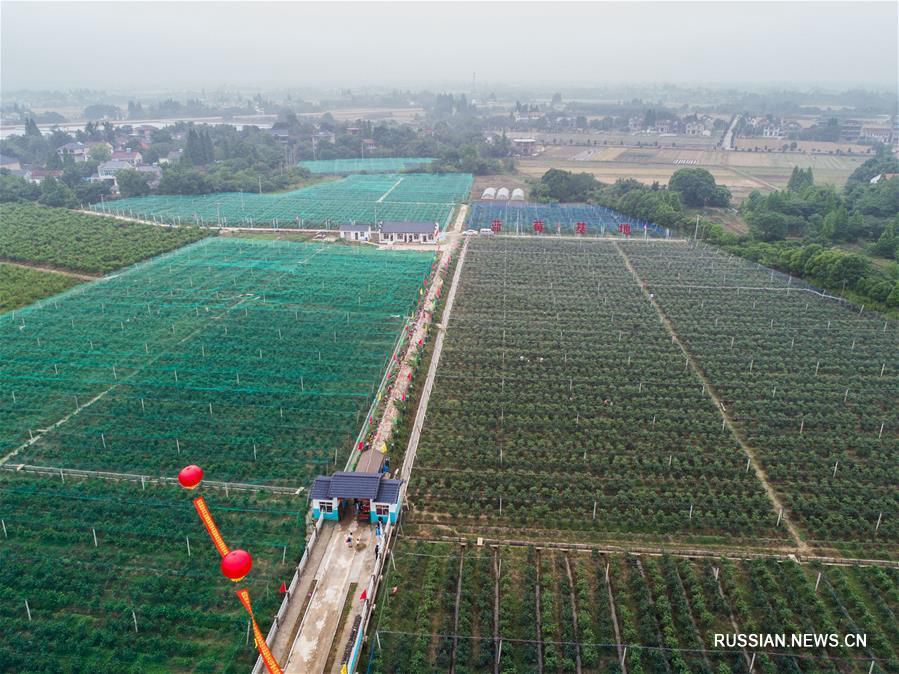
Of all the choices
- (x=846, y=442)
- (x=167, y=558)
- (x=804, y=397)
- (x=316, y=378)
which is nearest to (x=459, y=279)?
(x=316, y=378)

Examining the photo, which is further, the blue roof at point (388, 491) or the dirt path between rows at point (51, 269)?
the dirt path between rows at point (51, 269)

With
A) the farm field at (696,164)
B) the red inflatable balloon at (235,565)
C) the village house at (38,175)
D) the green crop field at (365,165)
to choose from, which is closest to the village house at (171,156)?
the village house at (38,175)

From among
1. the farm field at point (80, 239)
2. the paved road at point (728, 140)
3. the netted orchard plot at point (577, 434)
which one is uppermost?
the netted orchard plot at point (577, 434)

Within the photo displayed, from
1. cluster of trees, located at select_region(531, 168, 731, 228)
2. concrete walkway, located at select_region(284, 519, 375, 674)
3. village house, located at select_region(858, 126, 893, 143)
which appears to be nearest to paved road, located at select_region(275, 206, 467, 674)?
concrete walkway, located at select_region(284, 519, 375, 674)

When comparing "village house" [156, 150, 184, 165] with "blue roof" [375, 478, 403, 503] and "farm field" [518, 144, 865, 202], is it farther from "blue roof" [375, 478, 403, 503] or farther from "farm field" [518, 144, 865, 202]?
"blue roof" [375, 478, 403, 503]

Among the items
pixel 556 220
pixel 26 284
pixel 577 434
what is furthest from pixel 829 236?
pixel 26 284

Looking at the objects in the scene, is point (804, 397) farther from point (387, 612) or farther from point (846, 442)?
point (387, 612)

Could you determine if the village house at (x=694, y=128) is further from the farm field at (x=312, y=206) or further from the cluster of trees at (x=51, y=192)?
the cluster of trees at (x=51, y=192)
